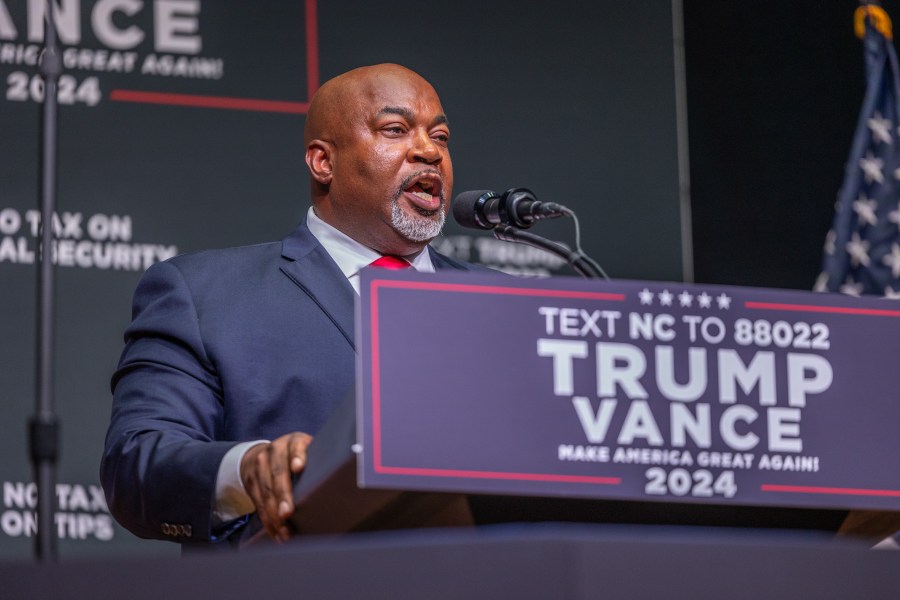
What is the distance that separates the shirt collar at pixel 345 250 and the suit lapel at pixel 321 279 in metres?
0.19

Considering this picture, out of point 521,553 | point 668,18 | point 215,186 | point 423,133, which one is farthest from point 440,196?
point 668,18

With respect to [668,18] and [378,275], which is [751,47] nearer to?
[668,18]

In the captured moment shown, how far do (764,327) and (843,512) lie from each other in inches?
8.0

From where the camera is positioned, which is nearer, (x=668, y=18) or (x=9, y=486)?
(x=9, y=486)

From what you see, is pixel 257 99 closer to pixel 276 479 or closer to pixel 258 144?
pixel 258 144

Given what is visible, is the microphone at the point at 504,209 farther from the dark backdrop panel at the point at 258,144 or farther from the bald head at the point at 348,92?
the dark backdrop panel at the point at 258,144

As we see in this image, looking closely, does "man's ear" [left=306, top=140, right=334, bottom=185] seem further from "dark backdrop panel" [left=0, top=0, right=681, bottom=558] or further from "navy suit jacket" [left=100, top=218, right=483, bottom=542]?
"dark backdrop panel" [left=0, top=0, right=681, bottom=558]

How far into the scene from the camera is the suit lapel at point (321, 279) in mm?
2406

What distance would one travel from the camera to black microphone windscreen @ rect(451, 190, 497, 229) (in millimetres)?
2545

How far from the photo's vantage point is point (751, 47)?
4.79m

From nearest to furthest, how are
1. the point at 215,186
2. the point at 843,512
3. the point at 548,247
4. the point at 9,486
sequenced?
the point at 843,512, the point at 548,247, the point at 9,486, the point at 215,186

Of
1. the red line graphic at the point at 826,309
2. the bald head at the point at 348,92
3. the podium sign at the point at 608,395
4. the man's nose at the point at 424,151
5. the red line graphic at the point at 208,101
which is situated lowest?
the podium sign at the point at 608,395

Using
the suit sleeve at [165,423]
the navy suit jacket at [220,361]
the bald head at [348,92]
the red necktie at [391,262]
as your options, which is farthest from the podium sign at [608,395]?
the bald head at [348,92]

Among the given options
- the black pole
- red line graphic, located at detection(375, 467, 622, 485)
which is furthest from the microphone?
red line graphic, located at detection(375, 467, 622, 485)
